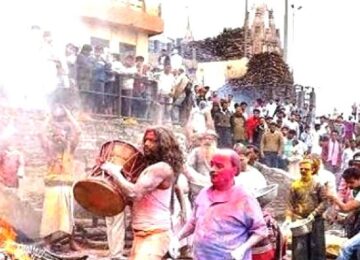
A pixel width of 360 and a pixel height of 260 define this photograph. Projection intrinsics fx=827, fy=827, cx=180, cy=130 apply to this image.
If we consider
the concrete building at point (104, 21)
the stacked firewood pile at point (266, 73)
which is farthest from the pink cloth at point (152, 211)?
the stacked firewood pile at point (266, 73)

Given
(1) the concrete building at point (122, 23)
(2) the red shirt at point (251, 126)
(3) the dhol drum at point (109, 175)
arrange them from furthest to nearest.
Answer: (1) the concrete building at point (122, 23) < (2) the red shirt at point (251, 126) < (3) the dhol drum at point (109, 175)

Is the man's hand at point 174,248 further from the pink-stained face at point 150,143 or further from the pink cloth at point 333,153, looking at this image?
the pink cloth at point 333,153

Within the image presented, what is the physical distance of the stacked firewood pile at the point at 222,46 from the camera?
124 feet

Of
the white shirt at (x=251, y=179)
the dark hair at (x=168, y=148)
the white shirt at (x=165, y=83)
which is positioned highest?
the white shirt at (x=165, y=83)

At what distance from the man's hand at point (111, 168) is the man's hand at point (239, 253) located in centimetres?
101

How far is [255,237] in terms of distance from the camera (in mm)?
5426

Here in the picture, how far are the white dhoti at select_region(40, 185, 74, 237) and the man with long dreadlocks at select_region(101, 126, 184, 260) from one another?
4732 mm

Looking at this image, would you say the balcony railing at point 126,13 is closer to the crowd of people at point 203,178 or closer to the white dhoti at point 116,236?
the crowd of people at point 203,178

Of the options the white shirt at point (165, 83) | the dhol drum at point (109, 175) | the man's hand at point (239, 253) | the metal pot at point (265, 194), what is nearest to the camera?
the man's hand at point (239, 253)

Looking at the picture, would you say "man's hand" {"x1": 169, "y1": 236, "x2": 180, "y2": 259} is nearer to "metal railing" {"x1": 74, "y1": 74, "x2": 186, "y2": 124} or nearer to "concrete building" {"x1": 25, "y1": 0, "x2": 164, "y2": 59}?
"metal railing" {"x1": 74, "y1": 74, "x2": 186, "y2": 124}

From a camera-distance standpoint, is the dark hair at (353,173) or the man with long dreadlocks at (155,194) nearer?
the man with long dreadlocks at (155,194)

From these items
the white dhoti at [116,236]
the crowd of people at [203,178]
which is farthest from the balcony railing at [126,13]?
the white dhoti at [116,236]

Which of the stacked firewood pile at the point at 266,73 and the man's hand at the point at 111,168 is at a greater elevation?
the stacked firewood pile at the point at 266,73

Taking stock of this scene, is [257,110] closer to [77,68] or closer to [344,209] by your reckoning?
[77,68]
